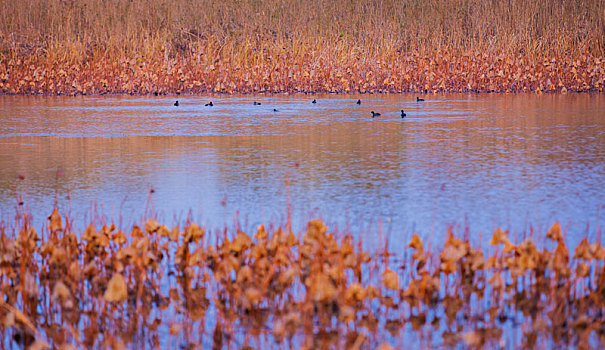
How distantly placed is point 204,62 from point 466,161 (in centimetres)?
1410

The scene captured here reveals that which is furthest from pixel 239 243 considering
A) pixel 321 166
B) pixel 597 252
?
pixel 321 166

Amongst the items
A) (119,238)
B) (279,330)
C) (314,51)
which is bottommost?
(279,330)

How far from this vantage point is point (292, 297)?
186 inches

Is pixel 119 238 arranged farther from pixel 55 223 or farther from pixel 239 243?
pixel 239 243

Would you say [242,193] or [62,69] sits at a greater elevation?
[62,69]

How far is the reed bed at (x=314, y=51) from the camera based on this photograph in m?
22.0

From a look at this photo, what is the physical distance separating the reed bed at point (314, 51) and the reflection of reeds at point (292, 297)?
56.1 ft

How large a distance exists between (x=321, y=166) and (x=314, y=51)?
13048 millimetres

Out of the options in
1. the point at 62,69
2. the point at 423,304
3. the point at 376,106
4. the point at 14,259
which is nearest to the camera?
the point at 423,304

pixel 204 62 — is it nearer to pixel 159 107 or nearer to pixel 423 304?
pixel 159 107

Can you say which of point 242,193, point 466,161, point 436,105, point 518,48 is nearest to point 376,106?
point 436,105

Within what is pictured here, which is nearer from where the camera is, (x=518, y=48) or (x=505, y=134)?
(x=505, y=134)

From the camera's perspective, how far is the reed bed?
867 inches

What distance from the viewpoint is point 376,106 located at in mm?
18047
